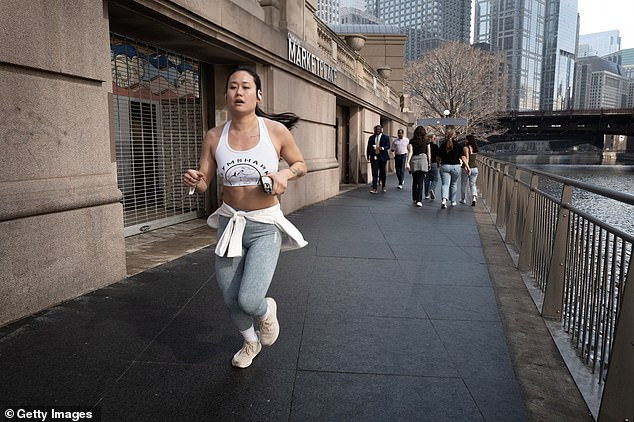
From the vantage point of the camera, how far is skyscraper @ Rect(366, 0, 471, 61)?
14188cm

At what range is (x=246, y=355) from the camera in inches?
132

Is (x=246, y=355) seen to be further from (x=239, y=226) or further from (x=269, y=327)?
(x=239, y=226)

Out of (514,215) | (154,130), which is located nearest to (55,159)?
(154,130)

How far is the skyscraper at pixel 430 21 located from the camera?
14188 centimetres

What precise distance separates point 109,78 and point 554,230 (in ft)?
14.6

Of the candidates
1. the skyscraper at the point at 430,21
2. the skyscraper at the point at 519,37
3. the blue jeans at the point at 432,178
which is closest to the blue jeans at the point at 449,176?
the blue jeans at the point at 432,178

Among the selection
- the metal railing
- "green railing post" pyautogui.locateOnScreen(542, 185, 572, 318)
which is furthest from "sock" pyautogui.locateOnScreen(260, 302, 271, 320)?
"green railing post" pyautogui.locateOnScreen(542, 185, 572, 318)

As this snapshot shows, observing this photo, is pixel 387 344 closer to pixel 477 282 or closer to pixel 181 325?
pixel 181 325

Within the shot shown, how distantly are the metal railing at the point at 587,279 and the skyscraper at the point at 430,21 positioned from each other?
140m

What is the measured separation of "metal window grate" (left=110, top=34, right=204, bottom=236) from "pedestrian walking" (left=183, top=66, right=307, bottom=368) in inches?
184

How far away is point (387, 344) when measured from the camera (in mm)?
3771

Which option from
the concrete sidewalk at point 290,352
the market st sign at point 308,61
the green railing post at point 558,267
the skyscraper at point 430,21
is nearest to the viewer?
the concrete sidewalk at point 290,352

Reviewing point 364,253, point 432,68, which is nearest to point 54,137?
point 364,253

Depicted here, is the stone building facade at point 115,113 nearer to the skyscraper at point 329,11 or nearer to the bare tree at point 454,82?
the bare tree at point 454,82
